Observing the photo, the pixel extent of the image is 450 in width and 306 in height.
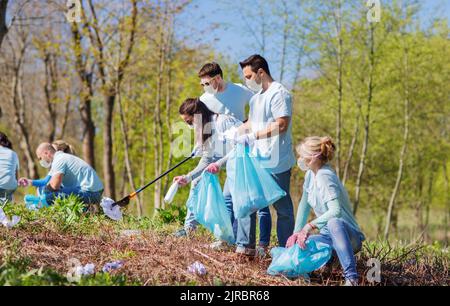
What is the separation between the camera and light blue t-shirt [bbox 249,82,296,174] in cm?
466

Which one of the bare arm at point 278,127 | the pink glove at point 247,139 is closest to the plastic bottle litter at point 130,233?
the pink glove at point 247,139

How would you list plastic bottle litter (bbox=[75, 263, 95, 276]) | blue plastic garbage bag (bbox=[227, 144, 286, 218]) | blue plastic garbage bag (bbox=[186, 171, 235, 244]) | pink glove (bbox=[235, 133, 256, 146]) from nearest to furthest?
1. plastic bottle litter (bbox=[75, 263, 95, 276])
2. blue plastic garbage bag (bbox=[227, 144, 286, 218])
3. pink glove (bbox=[235, 133, 256, 146])
4. blue plastic garbage bag (bbox=[186, 171, 235, 244])

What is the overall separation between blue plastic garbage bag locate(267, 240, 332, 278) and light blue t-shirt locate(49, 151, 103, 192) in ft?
12.6

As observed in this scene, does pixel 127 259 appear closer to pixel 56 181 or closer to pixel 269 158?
pixel 269 158

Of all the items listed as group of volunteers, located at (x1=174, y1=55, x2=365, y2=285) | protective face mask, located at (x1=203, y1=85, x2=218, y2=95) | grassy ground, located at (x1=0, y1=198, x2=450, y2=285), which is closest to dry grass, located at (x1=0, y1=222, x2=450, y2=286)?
grassy ground, located at (x1=0, y1=198, x2=450, y2=285)

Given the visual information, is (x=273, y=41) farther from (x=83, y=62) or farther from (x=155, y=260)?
(x=155, y=260)

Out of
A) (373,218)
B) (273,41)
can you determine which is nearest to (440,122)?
(373,218)

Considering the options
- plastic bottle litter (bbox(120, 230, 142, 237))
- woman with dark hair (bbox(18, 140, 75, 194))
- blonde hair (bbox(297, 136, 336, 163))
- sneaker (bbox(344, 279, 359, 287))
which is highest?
blonde hair (bbox(297, 136, 336, 163))

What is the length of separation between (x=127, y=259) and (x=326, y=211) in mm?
1459

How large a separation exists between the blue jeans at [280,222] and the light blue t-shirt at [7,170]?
383 centimetres

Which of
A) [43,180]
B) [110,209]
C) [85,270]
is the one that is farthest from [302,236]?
[43,180]

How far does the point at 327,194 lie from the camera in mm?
4238

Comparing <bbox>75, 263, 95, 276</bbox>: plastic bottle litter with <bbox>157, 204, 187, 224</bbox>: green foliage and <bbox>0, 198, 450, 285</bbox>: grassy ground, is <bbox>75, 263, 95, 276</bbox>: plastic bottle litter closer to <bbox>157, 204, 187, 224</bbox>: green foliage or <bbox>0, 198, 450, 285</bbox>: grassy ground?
<bbox>0, 198, 450, 285</bbox>: grassy ground

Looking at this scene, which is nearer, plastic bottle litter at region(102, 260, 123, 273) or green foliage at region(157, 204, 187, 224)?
plastic bottle litter at region(102, 260, 123, 273)
